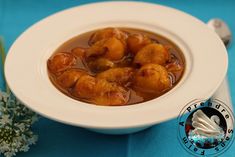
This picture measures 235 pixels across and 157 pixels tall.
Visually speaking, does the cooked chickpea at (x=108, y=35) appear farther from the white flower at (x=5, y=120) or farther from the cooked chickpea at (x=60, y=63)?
the white flower at (x=5, y=120)

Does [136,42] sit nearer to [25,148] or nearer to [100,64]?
[100,64]

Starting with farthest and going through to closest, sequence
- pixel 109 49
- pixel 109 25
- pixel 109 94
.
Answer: pixel 109 25
pixel 109 49
pixel 109 94

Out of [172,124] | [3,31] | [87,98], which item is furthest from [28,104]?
[3,31]

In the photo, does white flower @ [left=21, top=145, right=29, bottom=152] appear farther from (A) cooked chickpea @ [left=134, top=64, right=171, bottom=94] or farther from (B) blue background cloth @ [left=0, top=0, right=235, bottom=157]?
(A) cooked chickpea @ [left=134, top=64, right=171, bottom=94]

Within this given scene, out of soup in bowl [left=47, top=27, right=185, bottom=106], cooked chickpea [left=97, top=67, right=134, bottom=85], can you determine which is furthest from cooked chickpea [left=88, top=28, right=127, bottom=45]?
cooked chickpea [left=97, top=67, right=134, bottom=85]

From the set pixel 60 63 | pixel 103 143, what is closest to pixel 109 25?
pixel 60 63

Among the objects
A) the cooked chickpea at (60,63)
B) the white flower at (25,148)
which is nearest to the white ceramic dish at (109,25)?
the cooked chickpea at (60,63)
